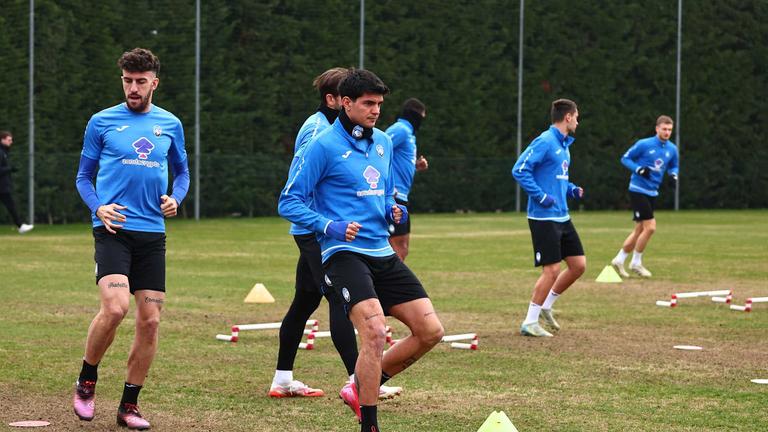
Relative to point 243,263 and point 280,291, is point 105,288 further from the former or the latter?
point 243,263

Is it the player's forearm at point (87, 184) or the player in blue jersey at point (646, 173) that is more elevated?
the player's forearm at point (87, 184)

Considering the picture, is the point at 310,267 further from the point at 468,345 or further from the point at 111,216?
the point at 468,345

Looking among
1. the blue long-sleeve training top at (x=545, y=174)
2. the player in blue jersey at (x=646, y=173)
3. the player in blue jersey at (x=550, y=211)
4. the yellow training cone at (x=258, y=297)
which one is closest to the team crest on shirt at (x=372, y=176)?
the player in blue jersey at (x=550, y=211)

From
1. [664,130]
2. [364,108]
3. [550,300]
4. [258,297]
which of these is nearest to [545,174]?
[550,300]

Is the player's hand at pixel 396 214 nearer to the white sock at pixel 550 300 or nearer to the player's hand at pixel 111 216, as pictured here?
the player's hand at pixel 111 216

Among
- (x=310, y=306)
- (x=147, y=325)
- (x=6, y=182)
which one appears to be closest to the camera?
(x=147, y=325)

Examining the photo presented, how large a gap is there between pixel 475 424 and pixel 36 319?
604 cm

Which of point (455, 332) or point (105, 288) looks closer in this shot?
point (105, 288)

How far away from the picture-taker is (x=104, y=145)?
752 centimetres

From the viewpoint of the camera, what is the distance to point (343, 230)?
22.6 feet

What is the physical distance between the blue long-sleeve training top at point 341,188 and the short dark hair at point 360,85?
0.73 feet

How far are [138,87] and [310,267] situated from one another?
155 cm

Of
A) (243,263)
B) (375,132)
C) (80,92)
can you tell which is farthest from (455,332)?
(80,92)

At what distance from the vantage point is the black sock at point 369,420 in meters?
6.77
